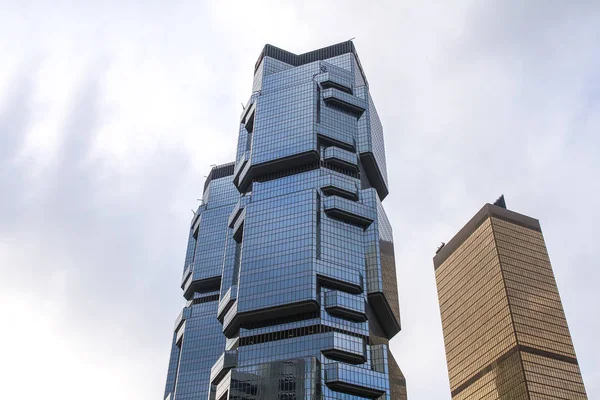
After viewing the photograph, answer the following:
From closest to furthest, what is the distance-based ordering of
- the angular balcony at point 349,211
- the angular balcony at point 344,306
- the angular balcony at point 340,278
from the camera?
the angular balcony at point 344,306, the angular balcony at point 340,278, the angular balcony at point 349,211

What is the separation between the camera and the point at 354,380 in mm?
127188

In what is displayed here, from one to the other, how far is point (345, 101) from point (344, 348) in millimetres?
72532

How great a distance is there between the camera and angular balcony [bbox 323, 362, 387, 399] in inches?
4946

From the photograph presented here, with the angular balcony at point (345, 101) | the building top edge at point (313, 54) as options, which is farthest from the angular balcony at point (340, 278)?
the building top edge at point (313, 54)

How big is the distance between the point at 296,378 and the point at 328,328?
573 inches

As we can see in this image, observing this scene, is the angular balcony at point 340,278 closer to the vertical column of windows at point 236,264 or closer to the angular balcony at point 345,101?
the vertical column of windows at point 236,264

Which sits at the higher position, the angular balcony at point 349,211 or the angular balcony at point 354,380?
the angular balcony at point 349,211

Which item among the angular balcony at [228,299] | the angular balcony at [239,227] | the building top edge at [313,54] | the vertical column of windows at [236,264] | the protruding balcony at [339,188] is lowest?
the angular balcony at [228,299]

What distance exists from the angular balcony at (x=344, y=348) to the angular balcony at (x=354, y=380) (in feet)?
9.58

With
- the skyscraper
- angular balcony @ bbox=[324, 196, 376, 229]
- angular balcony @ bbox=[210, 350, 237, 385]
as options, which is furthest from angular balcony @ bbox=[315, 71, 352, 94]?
angular balcony @ bbox=[210, 350, 237, 385]

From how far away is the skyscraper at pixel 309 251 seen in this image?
12975 centimetres

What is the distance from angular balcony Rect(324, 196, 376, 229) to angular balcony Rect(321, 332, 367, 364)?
30.2m

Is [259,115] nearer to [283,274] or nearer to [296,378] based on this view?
[283,274]

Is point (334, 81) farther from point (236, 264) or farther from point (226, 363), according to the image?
point (226, 363)
